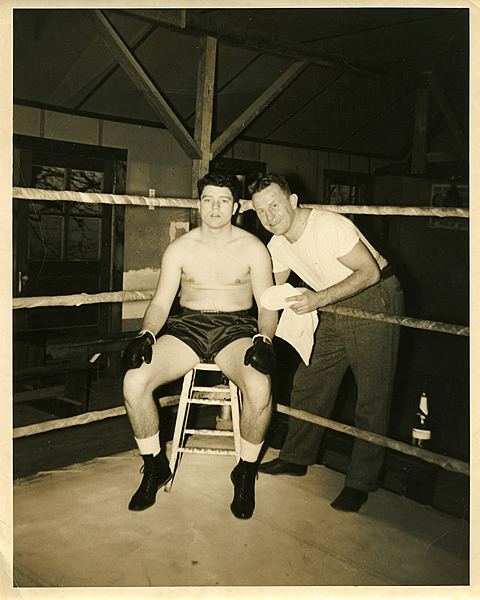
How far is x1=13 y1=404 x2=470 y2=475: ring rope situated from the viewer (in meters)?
1.93

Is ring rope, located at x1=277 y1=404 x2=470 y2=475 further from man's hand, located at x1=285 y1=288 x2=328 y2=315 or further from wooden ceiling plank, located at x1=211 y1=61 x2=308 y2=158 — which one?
wooden ceiling plank, located at x1=211 y1=61 x2=308 y2=158

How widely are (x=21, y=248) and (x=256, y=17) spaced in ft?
8.41

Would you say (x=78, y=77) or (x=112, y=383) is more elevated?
(x=78, y=77)

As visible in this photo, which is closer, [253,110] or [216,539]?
[216,539]

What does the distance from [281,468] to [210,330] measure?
798 mm

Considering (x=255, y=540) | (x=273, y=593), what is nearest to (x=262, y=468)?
(x=255, y=540)

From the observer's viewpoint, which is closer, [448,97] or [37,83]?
[37,83]

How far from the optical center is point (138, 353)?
2057 millimetres

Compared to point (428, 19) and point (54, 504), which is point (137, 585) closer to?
point (54, 504)

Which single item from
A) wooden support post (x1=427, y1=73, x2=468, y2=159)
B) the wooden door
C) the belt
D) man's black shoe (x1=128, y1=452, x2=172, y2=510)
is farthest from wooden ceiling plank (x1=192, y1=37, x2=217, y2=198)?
wooden support post (x1=427, y1=73, x2=468, y2=159)

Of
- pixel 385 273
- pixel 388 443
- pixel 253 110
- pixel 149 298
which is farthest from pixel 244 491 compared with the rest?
pixel 253 110

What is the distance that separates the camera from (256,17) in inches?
135

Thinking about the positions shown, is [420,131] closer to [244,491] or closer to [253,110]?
[253,110]

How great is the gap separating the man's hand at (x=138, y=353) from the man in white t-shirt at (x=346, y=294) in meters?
0.64
